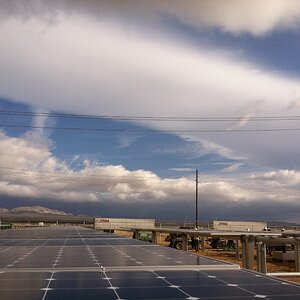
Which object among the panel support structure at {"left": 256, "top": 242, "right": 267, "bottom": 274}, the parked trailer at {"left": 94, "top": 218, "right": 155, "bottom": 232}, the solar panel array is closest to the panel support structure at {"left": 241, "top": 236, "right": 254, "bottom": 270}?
the panel support structure at {"left": 256, "top": 242, "right": 267, "bottom": 274}

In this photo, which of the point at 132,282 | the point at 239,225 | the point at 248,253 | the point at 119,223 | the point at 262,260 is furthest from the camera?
the point at 119,223

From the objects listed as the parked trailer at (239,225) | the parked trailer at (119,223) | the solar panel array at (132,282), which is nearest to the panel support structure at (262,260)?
the solar panel array at (132,282)

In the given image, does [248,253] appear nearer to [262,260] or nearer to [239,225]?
[262,260]

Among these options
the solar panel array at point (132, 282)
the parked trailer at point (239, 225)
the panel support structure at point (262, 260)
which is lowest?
the solar panel array at point (132, 282)

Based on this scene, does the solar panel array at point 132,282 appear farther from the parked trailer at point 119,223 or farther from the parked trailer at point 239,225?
the parked trailer at point 119,223

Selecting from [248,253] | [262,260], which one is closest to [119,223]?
[248,253]

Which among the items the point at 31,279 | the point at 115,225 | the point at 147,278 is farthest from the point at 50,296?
the point at 115,225

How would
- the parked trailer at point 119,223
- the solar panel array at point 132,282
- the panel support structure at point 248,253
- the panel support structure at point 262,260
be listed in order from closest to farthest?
the solar panel array at point 132,282 < the panel support structure at point 262,260 < the panel support structure at point 248,253 < the parked trailer at point 119,223

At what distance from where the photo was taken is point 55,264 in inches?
671

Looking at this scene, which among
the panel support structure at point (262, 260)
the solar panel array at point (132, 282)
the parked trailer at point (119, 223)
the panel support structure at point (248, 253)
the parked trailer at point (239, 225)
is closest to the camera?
the solar panel array at point (132, 282)

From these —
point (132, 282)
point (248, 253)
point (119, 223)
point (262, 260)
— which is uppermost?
point (119, 223)

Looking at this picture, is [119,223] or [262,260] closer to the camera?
[262,260]

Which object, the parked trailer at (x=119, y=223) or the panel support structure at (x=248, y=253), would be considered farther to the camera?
the parked trailer at (x=119, y=223)

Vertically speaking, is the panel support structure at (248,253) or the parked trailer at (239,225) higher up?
the parked trailer at (239,225)
